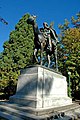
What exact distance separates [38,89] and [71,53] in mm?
16180

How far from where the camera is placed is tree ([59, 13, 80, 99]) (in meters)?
22.7

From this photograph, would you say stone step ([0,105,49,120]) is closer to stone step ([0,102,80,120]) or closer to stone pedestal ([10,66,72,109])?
stone step ([0,102,80,120])

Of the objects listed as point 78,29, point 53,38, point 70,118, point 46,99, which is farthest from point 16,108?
point 78,29

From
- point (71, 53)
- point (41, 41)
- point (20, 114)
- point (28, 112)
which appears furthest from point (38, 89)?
point (71, 53)

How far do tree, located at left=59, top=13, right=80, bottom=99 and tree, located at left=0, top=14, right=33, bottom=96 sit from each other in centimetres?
474

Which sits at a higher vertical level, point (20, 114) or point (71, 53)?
point (71, 53)

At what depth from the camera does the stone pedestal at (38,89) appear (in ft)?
29.8

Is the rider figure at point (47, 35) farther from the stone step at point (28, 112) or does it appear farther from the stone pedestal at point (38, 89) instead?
the stone step at point (28, 112)

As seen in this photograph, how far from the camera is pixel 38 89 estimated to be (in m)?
9.26

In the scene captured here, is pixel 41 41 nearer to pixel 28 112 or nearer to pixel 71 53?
pixel 28 112

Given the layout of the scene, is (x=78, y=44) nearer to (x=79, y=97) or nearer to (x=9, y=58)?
(x=79, y=97)

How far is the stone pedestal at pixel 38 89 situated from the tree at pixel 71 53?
12057mm

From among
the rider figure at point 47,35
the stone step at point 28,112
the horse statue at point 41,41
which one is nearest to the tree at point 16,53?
the horse statue at point 41,41

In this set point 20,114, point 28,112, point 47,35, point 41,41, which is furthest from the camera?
point 47,35
